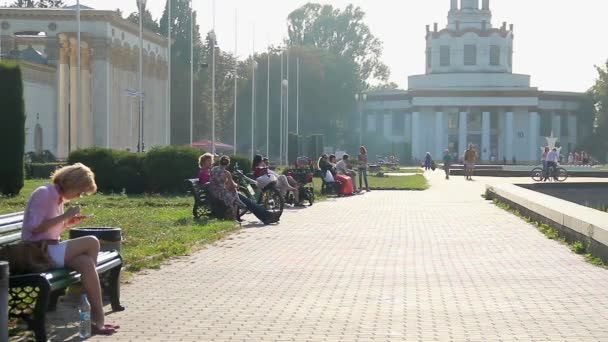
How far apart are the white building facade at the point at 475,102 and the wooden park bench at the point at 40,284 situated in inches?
3893

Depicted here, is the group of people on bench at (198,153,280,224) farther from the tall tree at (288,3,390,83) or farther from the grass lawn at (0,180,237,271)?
the tall tree at (288,3,390,83)

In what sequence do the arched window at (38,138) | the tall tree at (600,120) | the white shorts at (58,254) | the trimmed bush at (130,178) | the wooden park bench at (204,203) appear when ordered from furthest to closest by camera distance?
the tall tree at (600,120) → the arched window at (38,138) → the trimmed bush at (130,178) → the wooden park bench at (204,203) → the white shorts at (58,254)

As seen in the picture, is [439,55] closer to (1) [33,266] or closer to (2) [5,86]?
(2) [5,86]

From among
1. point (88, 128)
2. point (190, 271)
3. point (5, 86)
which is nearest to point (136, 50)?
point (88, 128)

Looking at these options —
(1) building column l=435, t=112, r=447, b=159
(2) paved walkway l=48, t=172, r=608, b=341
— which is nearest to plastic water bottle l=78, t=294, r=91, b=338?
(2) paved walkway l=48, t=172, r=608, b=341

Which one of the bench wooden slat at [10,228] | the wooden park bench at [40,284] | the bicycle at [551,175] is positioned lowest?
the bicycle at [551,175]

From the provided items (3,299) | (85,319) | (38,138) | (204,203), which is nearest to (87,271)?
(85,319)

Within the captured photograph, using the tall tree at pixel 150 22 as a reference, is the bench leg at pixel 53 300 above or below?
below

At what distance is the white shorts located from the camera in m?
7.94

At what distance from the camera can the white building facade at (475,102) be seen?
107 meters

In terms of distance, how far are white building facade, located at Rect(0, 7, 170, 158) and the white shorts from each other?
179ft

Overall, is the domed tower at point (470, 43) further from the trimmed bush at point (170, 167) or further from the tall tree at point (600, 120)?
the trimmed bush at point (170, 167)

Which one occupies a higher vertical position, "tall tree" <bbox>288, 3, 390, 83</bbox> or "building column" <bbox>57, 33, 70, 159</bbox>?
"tall tree" <bbox>288, 3, 390, 83</bbox>

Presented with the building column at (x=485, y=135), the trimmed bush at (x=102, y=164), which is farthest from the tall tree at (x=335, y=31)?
the trimmed bush at (x=102, y=164)
